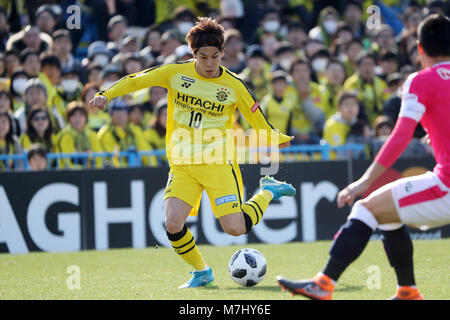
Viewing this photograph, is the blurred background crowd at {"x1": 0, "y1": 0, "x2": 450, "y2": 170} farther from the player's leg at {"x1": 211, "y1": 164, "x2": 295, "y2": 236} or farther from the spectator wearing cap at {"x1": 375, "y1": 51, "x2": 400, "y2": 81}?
the player's leg at {"x1": 211, "y1": 164, "x2": 295, "y2": 236}

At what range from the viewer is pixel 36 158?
12.5 metres

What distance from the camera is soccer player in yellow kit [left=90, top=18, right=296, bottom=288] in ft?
26.3

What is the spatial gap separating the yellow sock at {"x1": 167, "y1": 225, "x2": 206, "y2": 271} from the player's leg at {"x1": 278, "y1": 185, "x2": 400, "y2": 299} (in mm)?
2288

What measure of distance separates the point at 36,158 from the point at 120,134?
1556 millimetres

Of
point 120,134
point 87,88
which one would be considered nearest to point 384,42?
point 120,134

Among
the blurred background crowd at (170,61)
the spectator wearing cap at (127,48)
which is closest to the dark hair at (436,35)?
the blurred background crowd at (170,61)

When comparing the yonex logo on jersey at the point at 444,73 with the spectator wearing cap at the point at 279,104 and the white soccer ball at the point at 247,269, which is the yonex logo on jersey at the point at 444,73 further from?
the spectator wearing cap at the point at 279,104

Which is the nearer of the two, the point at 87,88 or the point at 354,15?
the point at 87,88

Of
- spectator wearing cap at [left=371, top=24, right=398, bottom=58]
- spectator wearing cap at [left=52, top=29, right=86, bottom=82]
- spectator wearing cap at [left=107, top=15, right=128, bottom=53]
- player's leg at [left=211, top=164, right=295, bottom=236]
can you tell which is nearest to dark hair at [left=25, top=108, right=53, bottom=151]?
spectator wearing cap at [left=52, top=29, right=86, bottom=82]

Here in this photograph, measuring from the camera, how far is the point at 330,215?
12852 millimetres

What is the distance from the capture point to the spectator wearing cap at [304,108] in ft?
46.3

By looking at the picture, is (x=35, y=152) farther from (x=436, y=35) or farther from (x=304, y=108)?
(x=436, y=35)

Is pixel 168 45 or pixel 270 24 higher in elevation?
pixel 270 24
